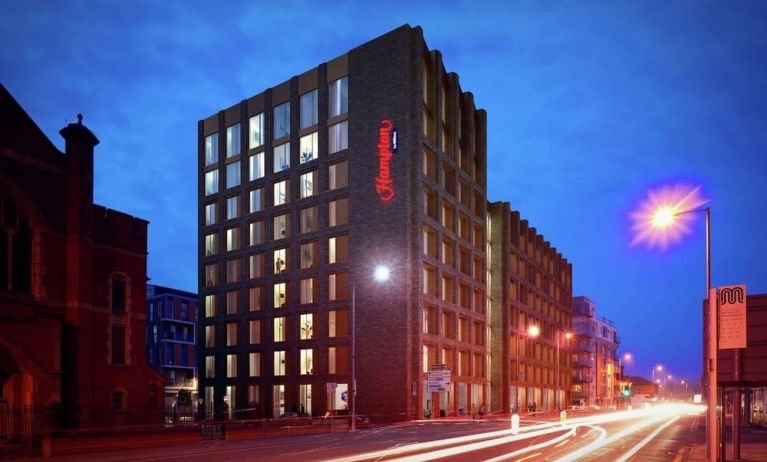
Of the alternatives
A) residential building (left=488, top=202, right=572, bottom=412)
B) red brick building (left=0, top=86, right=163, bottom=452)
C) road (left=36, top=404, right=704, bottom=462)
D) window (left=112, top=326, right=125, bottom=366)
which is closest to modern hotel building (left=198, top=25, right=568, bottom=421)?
residential building (left=488, top=202, right=572, bottom=412)

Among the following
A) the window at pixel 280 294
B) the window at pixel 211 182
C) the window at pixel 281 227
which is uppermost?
the window at pixel 211 182

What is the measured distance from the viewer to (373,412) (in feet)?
200

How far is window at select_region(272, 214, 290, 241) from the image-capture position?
7344cm

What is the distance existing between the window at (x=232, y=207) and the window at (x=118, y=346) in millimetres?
39460

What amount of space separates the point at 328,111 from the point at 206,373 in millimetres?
33591

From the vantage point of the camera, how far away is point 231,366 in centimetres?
7744

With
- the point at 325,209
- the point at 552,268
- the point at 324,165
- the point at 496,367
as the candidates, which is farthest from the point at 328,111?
the point at 552,268

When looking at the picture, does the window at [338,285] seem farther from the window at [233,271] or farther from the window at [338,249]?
the window at [233,271]

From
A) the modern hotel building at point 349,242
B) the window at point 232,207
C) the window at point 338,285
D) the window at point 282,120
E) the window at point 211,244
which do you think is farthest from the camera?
the window at point 211,244

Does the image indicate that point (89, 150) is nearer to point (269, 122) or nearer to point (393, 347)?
point (393, 347)

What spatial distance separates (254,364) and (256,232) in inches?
567

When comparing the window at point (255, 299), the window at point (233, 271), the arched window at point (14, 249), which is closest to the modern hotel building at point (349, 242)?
the window at point (255, 299)

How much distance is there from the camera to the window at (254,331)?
246 ft

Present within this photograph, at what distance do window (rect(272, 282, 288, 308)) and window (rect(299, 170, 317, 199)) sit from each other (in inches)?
377
